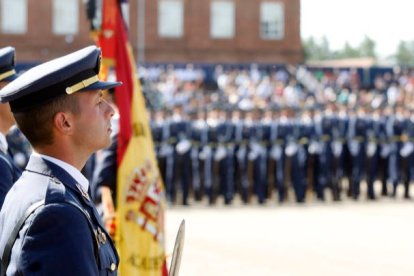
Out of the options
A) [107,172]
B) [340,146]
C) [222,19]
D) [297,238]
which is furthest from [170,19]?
[107,172]

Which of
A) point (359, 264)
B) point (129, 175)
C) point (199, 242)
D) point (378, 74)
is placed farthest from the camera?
point (378, 74)

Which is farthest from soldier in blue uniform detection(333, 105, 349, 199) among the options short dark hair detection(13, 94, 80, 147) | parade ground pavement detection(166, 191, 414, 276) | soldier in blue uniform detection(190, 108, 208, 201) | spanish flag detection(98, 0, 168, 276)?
short dark hair detection(13, 94, 80, 147)

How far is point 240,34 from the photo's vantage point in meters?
36.8

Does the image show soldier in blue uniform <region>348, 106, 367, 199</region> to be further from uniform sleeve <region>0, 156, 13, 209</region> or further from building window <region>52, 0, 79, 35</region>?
building window <region>52, 0, 79, 35</region>

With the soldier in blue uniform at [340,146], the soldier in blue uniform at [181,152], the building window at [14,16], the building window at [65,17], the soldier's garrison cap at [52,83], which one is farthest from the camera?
the building window at [65,17]

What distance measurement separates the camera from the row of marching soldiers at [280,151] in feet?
49.1

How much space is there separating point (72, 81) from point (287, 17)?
116 feet

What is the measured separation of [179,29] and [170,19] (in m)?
0.58

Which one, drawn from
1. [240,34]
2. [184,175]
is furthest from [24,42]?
[184,175]

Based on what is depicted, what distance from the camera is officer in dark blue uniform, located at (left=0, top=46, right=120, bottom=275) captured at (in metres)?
2.23

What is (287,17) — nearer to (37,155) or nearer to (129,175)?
(129,175)

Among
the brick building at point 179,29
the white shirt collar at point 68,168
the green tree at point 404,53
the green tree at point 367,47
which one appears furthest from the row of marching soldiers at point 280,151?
the green tree at point 367,47

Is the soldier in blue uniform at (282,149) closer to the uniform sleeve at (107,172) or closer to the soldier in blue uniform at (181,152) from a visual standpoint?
the soldier in blue uniform at (181,152)

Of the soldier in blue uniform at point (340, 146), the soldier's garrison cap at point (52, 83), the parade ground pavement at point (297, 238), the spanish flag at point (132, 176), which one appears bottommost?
the parade ground pavement at point (297, 238)
